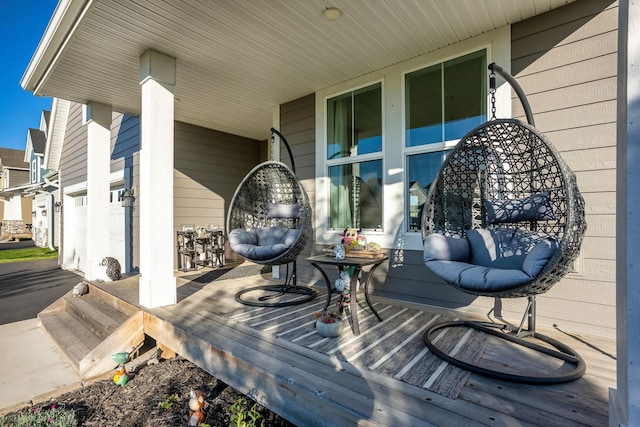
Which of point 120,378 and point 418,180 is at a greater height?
point 418,180

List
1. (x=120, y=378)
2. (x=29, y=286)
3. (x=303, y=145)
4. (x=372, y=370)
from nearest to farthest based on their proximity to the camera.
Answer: (x=372, y=370) < (x=120, y=378) < (x=303, y=145) < (x=29, y=286)

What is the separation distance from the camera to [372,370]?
1798 millimetres

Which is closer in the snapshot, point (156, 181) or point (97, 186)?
point (156, 181)

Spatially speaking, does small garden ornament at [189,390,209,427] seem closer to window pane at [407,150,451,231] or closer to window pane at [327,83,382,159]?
window pane at [407,150,451,231]

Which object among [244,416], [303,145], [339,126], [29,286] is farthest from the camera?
[29,286]

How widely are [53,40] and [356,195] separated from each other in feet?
11.1

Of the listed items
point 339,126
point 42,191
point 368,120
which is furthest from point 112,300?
point 42,191

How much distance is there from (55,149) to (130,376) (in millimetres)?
9497

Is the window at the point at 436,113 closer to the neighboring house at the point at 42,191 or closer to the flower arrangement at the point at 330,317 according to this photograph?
the flower arrangement at the point at 330,317

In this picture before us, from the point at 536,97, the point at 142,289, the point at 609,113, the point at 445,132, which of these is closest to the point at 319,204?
the point at 445,132

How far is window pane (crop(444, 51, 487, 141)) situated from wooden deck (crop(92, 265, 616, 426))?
1.75m

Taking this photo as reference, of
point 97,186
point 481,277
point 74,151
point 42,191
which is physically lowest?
point 481,277

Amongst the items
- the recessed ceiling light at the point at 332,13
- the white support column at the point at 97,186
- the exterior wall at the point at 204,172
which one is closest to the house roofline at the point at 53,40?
the white support column at the point at 97,186

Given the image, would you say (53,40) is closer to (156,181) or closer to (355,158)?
(156,181)
